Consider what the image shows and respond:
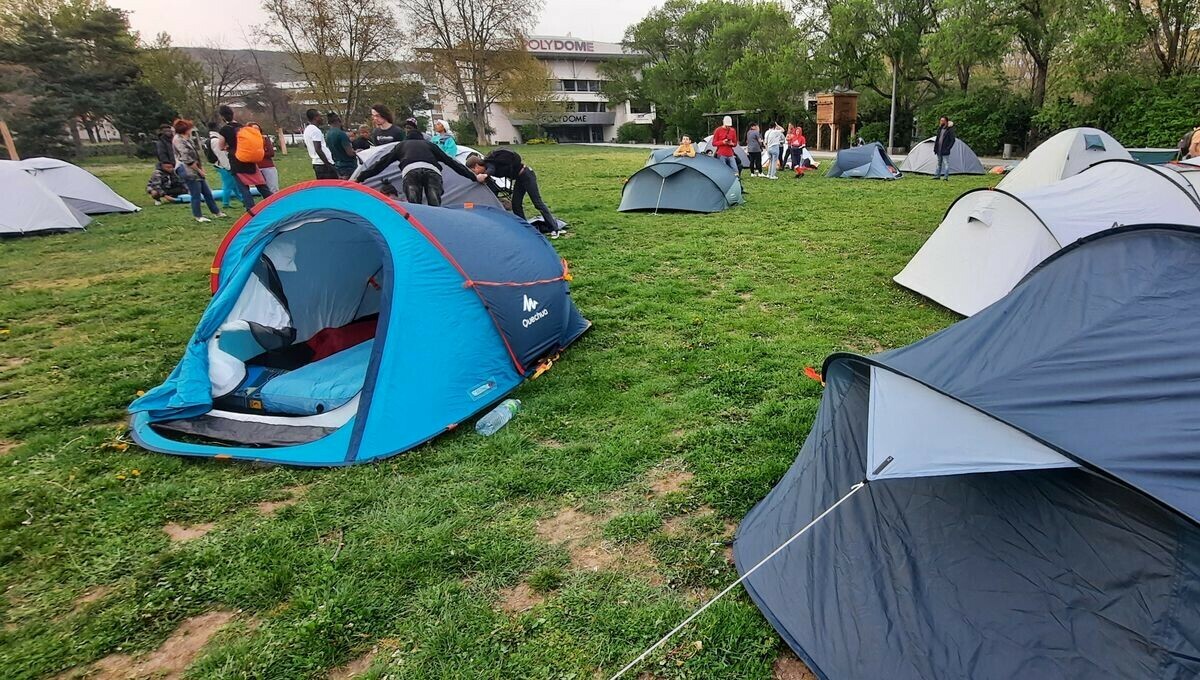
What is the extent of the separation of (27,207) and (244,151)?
4.75m

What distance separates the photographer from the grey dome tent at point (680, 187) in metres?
11.1

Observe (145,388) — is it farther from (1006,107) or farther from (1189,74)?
(1006,107)

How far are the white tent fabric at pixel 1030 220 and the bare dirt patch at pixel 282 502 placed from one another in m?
5.57

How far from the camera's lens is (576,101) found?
204ft

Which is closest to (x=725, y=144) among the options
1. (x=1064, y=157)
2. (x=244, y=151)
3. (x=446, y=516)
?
(x=1064, y=157)

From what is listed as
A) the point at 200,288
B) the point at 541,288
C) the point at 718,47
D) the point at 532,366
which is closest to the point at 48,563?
the point at 532,366

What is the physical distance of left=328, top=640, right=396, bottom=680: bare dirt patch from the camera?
2191 millimetres

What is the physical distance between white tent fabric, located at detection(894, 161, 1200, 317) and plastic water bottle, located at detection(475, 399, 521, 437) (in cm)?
427

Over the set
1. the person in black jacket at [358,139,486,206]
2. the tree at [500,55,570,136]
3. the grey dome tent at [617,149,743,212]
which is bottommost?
the grey dome tent at [617,149,743,212]

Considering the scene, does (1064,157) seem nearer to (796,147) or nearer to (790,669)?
(796,147)

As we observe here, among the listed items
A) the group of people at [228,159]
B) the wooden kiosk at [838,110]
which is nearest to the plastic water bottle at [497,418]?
the group of people at [228,159]

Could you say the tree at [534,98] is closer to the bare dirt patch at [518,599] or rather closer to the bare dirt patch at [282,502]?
the bare dirt patch at [282,502]

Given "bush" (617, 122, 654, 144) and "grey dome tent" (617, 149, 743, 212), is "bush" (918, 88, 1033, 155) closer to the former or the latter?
"grey dome tent" (617, 149, 743, 212)

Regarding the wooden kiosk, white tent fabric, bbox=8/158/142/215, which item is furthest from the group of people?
the wooden kiosk
